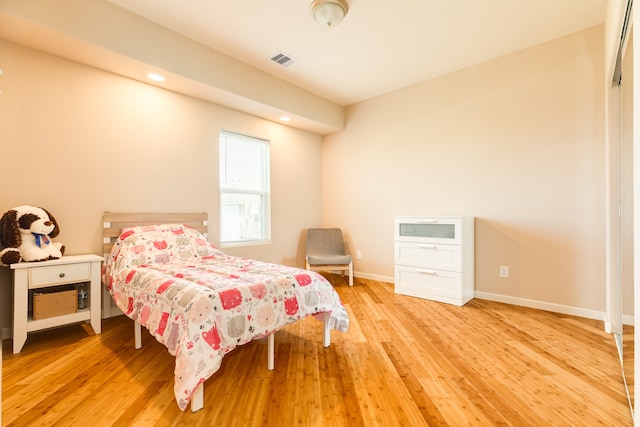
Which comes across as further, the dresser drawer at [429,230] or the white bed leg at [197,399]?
the dresser drawer at [429,230]

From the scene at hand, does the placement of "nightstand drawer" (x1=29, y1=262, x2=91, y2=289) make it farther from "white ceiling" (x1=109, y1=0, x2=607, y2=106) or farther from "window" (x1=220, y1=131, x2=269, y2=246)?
"white ceiling" (x1=109, y1=0, x2=607, y2=106)

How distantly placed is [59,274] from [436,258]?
3454 millimetres

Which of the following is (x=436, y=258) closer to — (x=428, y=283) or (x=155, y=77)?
(x=428, y=283)

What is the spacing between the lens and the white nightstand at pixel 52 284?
6.77ft

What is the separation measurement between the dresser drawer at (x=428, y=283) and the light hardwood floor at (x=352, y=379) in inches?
22.4

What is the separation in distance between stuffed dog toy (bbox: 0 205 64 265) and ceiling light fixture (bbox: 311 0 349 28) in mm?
2706

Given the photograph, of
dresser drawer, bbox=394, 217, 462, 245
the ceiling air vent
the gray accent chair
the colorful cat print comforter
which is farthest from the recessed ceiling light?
dresser drawer, bbox=394, 217, 462, 245

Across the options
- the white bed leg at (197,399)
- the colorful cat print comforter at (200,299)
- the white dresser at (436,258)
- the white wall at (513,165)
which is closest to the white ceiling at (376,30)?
the white wall at (513,165)

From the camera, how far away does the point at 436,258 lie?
129 inches

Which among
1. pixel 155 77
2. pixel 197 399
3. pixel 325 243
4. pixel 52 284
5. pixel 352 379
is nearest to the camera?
pixel 197 399

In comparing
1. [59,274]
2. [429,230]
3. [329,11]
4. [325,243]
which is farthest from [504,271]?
[59,274]

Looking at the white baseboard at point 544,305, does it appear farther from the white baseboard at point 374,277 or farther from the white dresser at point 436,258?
the white baseboard at point 374,277

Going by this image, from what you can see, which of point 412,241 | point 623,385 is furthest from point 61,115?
point 623,385

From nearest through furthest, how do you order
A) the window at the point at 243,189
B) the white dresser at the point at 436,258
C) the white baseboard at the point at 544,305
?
1. the white baseboard at the point at 544,305
2. the white dresser at the point at 436,258
3. the window at the point at 243,189
